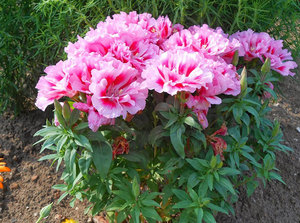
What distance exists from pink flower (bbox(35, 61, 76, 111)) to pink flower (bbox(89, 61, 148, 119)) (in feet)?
0.40

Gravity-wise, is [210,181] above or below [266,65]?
below

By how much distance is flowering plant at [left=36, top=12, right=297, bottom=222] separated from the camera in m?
1.46

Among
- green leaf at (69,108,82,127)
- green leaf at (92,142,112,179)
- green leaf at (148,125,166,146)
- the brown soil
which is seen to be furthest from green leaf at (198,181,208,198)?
the brown soil

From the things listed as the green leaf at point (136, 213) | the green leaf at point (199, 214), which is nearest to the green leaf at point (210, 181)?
the green leaf at point (199, 214)

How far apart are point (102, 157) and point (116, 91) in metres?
0.29

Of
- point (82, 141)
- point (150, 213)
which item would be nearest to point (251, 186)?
point (150, 213)

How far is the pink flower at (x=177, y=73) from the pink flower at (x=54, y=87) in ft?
1.04

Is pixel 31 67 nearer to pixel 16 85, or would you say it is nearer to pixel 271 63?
pixel 16 85

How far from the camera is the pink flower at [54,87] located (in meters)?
1.45

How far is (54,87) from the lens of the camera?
1468 mm

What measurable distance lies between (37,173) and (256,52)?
5.93 ft

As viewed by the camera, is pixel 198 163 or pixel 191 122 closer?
pixel 191 122

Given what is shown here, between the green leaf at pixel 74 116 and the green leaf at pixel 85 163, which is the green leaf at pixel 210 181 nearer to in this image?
the green leaf at pixel 85 163

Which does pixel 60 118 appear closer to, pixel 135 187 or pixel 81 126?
pixel 81 126
